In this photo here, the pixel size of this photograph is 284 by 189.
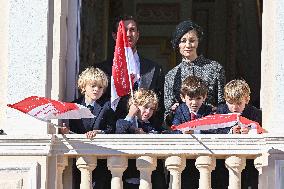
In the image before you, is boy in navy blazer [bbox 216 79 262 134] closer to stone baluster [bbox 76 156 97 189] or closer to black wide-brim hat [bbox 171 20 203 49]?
black wide-brim hat [bbox 171 20 203 49]

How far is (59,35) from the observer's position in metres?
11.6

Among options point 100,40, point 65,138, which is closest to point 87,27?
point 100,40

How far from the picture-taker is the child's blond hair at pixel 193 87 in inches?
442

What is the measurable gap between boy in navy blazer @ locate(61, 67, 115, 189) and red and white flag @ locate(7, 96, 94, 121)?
241mm

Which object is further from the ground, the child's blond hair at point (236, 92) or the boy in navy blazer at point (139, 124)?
the child's blond hair at point (236, 92)

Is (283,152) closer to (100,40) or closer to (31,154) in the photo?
(31,154)

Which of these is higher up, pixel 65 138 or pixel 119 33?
pixel 119 33

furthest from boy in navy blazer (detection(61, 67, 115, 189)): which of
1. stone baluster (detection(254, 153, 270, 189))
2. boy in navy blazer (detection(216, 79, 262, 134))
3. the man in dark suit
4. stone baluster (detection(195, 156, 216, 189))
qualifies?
stone baluster (detection(254, 153, 270, 189))

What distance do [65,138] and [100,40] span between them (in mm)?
4781

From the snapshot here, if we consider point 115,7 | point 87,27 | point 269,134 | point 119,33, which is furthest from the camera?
point 115,7

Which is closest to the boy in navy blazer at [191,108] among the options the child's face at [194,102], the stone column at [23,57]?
the child's face at [194,102]

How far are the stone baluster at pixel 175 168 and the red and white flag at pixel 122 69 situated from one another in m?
0.76

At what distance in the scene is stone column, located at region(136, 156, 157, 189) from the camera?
11.1 m

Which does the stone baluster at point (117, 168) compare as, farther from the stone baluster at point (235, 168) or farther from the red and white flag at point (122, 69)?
the stone baluster at point (235, 168)
